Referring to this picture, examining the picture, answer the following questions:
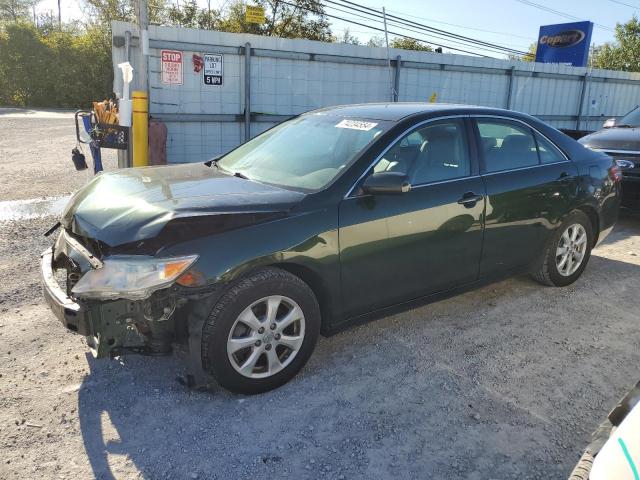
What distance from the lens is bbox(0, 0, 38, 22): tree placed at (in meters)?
44.7

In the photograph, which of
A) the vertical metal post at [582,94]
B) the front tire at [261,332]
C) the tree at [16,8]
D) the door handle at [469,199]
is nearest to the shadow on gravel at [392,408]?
the front tire at [261,332]

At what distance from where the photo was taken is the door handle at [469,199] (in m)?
3.89

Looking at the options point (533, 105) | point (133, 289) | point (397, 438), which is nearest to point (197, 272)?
point (133, 289)

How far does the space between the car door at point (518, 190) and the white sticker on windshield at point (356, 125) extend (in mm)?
901

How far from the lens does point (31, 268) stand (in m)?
5.03

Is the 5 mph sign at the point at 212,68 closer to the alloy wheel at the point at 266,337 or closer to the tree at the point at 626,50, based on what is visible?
the alloy wheel at the point at 266,337

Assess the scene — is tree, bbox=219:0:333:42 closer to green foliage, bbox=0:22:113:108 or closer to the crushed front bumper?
green foliage, bbox=0:22:113:108

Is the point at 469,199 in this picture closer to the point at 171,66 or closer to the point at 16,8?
the point at 171,66

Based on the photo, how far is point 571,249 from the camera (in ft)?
16.1

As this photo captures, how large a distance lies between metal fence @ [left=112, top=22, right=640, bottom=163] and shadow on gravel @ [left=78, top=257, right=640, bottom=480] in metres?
5.78

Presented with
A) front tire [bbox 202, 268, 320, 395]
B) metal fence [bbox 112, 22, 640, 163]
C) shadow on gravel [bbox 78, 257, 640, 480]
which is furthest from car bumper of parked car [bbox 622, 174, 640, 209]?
front tire [bbox 202, 268, 320, 395]

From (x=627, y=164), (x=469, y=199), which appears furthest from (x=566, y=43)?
(x=469, y=199)

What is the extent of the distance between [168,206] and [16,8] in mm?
53836

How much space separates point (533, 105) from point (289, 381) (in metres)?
12.7
